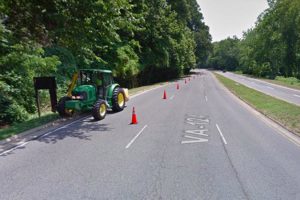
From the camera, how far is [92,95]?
Answer: 12.4 m

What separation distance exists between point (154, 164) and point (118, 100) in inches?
328

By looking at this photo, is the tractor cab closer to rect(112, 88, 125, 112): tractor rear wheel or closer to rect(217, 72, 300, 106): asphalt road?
rect(112, 88, 125, 112): tractor rear wheel

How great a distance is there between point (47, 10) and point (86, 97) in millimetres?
4689

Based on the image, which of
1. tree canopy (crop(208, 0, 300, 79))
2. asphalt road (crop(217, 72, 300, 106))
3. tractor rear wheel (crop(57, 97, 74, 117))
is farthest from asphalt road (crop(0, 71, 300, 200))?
tree canopy (crop(208, 0, 300, 79))

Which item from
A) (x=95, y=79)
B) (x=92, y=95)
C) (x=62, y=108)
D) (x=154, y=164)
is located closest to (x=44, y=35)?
(x=95, y=79)

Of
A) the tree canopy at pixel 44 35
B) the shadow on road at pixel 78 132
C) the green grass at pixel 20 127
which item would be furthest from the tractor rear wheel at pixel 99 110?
the tree canopy at pixel 44 35

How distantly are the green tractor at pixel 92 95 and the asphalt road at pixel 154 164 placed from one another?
158cm

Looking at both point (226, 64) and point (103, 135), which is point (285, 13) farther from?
point (226, 64)

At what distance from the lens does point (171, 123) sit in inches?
429

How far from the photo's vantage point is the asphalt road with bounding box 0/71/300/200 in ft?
15.9

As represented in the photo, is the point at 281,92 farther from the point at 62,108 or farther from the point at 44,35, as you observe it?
the point at 62,108

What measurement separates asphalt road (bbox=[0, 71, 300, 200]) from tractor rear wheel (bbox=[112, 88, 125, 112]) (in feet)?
11.9

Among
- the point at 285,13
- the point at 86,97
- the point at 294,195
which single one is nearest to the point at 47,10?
the point at 86,97

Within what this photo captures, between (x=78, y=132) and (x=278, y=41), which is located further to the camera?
(x=278, y=41)
